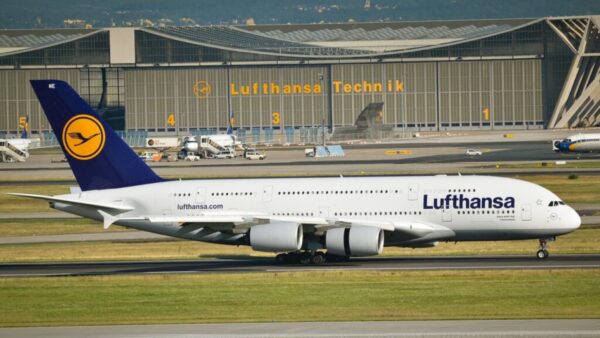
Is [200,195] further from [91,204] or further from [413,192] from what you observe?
[413,192]

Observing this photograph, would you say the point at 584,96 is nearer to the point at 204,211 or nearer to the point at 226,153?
the point at 226,153

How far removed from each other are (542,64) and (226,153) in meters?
66.8

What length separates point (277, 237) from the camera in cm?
5122

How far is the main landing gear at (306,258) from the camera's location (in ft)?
174

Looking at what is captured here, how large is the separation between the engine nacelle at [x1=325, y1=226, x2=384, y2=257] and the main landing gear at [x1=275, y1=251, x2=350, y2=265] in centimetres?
160

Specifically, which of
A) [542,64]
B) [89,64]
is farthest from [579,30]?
[89,64]

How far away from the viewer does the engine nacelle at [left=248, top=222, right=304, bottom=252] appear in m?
51.1

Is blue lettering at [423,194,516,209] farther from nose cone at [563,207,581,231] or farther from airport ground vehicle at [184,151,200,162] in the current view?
airport ground vehicle at [184,151,200,162]

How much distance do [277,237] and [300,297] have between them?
10973 mm

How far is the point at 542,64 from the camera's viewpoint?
645 feet

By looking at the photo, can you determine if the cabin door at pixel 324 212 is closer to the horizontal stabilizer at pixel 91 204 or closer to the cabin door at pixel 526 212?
the cabin door at pixel 526 212

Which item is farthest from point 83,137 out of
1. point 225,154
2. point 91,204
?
point 225,154

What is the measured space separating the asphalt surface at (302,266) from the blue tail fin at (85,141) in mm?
3920

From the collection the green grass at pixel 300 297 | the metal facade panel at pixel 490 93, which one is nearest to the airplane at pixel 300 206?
the green grass at pixel 300 297
